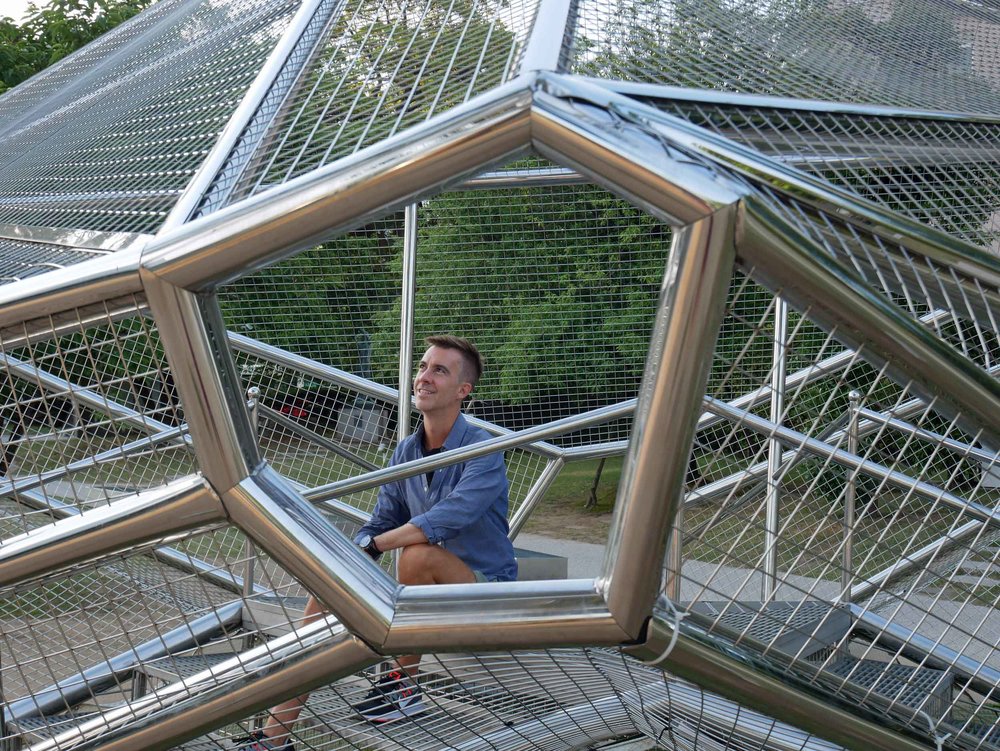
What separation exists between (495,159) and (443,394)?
213 centimetres

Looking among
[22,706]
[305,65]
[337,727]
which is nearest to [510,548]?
[337,727]

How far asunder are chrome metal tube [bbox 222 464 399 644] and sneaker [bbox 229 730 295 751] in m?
0.61

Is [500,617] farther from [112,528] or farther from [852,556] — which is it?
[852,556]

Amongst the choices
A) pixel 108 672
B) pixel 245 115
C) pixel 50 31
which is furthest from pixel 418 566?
pixel 50 31

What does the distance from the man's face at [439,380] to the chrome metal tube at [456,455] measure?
0.20 m

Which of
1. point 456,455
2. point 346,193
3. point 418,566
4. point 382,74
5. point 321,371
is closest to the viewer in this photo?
point 346,193

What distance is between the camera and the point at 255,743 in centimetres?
220

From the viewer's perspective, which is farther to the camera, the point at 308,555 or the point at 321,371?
the point at 321,371

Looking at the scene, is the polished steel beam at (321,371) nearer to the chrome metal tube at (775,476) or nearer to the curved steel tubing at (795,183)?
the chrome metal tube at (775,476)

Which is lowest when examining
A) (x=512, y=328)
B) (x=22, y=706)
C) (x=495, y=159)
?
(x=512, y=328)

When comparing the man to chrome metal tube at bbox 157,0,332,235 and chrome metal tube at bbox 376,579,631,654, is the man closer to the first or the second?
chrome metal tube at bbox 376,579,631,654

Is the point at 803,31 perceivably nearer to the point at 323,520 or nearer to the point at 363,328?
the point at 323,520

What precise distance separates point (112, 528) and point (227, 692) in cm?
38

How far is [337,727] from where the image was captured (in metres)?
2.32
